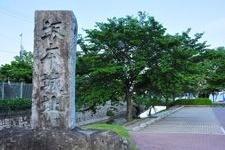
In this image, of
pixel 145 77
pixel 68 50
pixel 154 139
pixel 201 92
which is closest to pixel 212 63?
pixel 201 92

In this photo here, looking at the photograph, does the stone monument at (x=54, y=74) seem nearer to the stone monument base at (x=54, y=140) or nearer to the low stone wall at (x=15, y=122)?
the stone monument base at (x=54, y=140)

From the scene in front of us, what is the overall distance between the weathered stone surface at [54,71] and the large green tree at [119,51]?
1216 centimetres

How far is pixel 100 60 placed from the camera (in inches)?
834

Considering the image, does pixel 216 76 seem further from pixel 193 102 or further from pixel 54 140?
pixel 54 140

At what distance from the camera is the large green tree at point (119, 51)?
20.6m

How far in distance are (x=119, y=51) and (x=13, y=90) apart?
6184 mm

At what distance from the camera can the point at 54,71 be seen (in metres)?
7.77

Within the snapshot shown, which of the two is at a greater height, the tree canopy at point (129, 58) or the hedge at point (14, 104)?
the tree canopy at point (129, 58)

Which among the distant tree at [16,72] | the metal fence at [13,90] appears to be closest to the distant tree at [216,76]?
the distant tree at [16,72]

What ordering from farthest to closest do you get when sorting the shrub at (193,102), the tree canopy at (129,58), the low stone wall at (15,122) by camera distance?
the shrub at (193,102) < the tree canopy at (129,58) < the low stone wall at (15,122)

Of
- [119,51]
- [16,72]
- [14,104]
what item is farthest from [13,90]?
[16,72]

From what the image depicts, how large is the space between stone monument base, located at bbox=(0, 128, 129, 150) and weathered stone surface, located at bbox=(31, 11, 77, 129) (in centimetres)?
53

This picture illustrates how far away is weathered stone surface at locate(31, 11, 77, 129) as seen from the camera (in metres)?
7.68

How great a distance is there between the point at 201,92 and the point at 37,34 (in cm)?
5268
